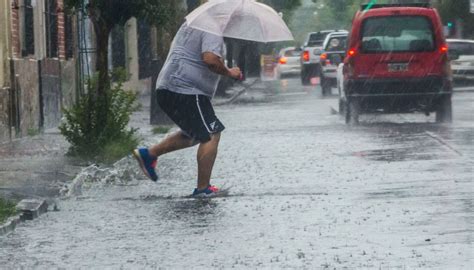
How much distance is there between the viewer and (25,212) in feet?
34.4

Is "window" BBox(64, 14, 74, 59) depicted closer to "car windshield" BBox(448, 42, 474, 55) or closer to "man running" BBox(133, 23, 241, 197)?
"car windshield" BBox(448, 42, 474, 55)

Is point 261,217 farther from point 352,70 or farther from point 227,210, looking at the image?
point 352,70

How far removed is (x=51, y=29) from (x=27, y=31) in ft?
8.34

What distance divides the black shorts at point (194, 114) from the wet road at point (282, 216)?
54cm

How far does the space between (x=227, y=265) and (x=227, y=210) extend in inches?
110

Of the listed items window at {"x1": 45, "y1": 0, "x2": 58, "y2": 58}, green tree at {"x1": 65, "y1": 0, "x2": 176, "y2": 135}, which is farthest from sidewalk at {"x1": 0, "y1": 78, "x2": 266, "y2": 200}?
window at {"x1": 45, "y1": 0, "x2": 58, "y2": 58}

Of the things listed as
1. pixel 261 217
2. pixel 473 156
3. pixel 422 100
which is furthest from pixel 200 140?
pixel 422 100

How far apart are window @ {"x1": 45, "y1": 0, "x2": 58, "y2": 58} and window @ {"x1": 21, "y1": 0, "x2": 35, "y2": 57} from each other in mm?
1415

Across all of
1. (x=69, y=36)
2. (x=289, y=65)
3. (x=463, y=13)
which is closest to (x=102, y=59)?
(x=69, y=36)

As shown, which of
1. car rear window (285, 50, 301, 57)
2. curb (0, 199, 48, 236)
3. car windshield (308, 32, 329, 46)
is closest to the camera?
curb (0, 199, 48, 236)

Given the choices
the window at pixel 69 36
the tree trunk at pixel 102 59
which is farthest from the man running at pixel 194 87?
the window at pixel 69 36

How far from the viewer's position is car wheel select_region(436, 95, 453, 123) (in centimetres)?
2197

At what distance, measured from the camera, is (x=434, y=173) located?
512 inches

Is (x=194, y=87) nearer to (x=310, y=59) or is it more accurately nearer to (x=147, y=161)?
(x=147, y=161)
